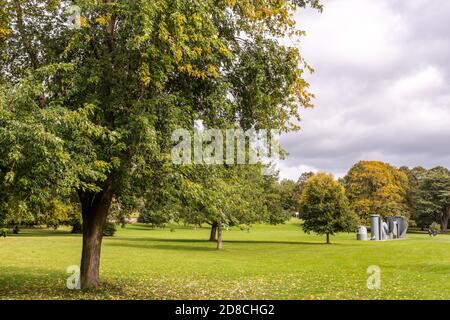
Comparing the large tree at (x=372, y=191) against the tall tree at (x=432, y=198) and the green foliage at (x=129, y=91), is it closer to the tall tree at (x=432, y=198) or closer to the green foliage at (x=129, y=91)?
the tall tree at (x=432, y=198)

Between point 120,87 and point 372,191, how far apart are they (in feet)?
270

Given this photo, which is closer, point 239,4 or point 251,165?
point 239,4

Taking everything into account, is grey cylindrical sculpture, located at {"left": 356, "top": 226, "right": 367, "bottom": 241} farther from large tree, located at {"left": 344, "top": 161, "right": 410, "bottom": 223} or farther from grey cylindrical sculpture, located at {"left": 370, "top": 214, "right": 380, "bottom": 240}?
large tree, located at {"left": 344, "top": 161, "right": 410, "bottom": 223}

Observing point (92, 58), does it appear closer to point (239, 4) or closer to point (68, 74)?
point (68, 74)

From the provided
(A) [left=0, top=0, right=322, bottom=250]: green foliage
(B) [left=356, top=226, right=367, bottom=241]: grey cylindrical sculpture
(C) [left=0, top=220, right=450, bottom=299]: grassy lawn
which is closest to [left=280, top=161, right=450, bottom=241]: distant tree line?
(B) [left=356, top=226, right=367, bottom=241]: grey cylindrical sculpture

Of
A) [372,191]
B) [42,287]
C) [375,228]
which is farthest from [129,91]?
[372,191]

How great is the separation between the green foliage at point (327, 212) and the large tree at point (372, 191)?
31.7 meters

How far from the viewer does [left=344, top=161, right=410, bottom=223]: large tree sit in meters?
86.8

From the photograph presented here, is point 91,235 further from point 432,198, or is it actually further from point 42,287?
point 432,198

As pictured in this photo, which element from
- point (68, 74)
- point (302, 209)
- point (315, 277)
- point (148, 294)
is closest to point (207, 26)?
point (68, 74)

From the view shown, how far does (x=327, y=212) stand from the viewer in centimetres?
5459

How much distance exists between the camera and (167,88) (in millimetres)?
16953

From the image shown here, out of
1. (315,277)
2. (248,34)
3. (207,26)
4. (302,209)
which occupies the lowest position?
(315,277)

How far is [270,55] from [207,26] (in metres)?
3.40
